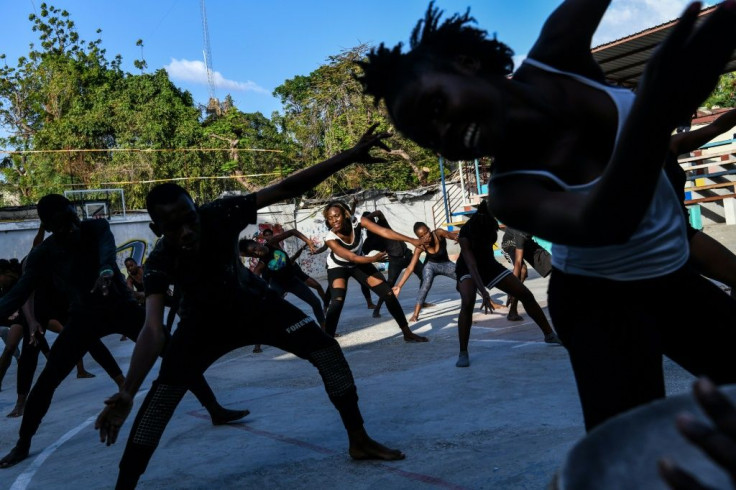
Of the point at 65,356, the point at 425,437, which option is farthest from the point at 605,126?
the point at 65,356

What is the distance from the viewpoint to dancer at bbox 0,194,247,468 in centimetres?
520

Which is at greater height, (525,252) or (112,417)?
(112,417)

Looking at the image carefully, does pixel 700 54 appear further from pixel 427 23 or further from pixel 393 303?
pixel 393 303

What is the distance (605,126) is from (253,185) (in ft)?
99.9

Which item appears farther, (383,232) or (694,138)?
(383,232)

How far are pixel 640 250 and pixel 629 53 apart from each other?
51.3 feet

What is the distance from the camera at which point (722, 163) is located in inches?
754

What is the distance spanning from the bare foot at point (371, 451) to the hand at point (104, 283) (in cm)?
236

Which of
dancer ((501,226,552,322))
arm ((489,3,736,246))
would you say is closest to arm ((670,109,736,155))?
arm ((489,3,736,246))

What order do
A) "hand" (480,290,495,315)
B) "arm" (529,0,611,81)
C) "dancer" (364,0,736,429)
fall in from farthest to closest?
"hand" (480,290,495,315) → "arm" (529,0,611,81) → "dancer" (364,0,736,429)

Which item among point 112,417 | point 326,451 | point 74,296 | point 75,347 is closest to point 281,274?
point 74,296

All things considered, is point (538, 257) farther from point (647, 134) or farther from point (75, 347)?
point (647, 134)

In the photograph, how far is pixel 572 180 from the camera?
167cm

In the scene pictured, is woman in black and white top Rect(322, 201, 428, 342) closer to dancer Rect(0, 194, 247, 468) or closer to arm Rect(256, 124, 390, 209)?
dancer Rect(0, 194, 247, 468)
